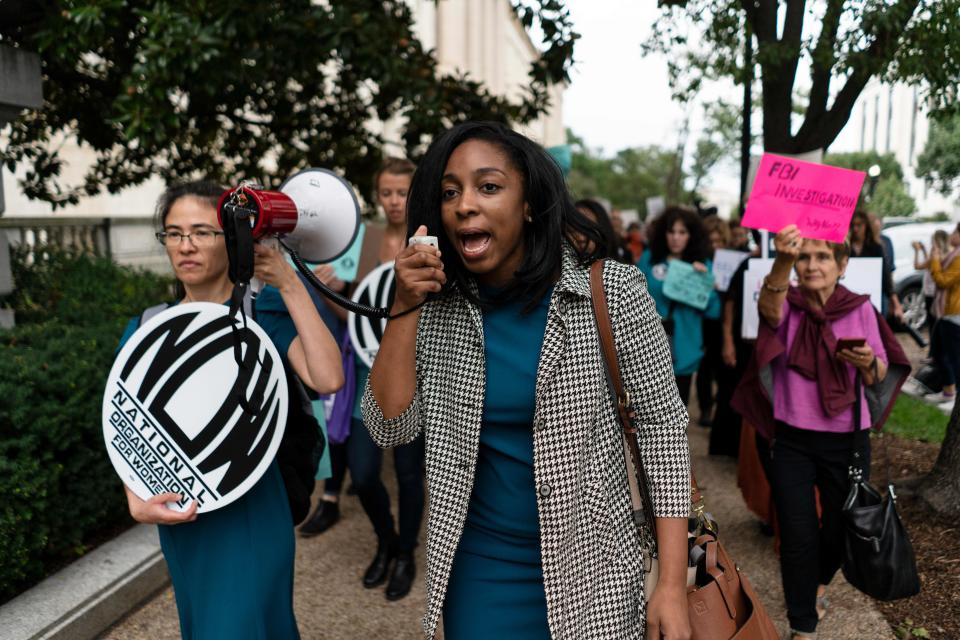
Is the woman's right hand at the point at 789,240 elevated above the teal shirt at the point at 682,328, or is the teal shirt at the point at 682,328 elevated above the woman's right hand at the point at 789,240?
the woman's right hand at the point at 789,240

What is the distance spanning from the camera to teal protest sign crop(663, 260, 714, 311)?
21.5 ft

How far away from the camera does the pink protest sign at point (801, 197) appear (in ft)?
11.4

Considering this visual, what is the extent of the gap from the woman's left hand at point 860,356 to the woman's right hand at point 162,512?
2537 mm

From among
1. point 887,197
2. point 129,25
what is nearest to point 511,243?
point 129,25

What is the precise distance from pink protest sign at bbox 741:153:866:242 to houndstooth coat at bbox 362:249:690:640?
169cm

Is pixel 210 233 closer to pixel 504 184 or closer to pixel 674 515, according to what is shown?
pixel 504 184

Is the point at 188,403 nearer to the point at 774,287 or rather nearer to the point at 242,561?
the point at 242,561

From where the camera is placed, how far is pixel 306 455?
2.59 metres

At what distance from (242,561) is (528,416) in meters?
1.02

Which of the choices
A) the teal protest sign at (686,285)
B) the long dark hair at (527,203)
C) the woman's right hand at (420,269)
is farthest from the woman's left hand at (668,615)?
the teal protest sign at (686,285)

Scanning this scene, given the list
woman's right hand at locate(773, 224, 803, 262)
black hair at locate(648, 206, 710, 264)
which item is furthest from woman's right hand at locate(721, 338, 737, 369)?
woman's right hand at locate(773, 224, 803, 262)

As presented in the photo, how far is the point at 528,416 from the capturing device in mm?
1957

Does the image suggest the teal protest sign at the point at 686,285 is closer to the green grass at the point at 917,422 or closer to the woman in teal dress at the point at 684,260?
the woman in teal dress at the point at 684,260

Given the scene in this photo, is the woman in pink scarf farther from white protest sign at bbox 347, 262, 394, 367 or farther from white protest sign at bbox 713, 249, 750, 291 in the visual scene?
white protest sign at bbox 713, 249, 750, 291
